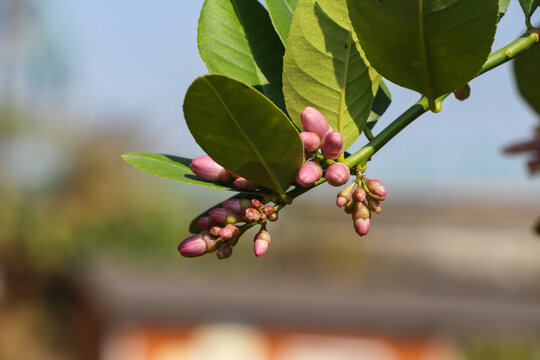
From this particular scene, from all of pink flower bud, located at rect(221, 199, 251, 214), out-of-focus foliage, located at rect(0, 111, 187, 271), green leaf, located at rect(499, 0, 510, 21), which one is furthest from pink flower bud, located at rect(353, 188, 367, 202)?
out-of-focus foliage, located at rect(0, 111, 187, 271)

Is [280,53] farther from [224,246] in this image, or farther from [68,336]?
[68,336]

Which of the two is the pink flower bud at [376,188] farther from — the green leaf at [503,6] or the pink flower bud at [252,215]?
the green leaf at [503,6]

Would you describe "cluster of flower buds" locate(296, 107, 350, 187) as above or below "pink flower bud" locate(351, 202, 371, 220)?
above

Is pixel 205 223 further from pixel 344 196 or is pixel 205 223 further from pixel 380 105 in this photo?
pixel 380 105

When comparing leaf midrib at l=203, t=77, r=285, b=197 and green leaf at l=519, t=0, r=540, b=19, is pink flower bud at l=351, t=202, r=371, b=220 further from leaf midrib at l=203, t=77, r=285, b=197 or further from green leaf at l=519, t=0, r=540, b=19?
green leaf at l=519, t=0, r=540, b=19

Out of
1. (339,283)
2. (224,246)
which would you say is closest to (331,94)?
(224,246)

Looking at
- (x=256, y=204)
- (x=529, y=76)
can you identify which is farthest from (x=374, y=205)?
(x=529, y=76)

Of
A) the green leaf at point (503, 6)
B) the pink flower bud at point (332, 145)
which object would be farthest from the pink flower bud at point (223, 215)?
the green leaf at point (503, 6)
